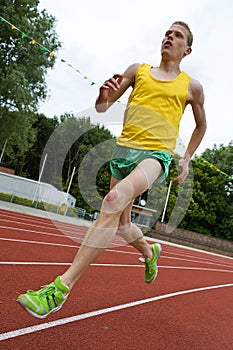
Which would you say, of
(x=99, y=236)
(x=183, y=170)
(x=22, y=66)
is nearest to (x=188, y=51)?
(x=183, y=170)

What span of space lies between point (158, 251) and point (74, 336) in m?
0.91

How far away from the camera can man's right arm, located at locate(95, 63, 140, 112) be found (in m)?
2.25

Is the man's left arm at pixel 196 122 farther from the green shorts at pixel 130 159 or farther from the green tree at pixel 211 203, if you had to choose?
the green tree at pixel 211 203

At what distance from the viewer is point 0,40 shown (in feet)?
62.3

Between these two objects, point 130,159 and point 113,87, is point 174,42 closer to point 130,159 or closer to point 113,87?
point 113,87

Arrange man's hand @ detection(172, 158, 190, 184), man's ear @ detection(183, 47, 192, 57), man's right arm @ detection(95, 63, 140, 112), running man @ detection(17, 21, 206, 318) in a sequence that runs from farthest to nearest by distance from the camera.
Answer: man's hand @ detection(172, 158, 190, 184), man's ear @ detection(183, 47, 192, 57), man's right arm @ detection(95, 63, 140, 112), running man @ detection(17, 21, 206, 318)

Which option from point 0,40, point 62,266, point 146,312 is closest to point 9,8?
point 0,40

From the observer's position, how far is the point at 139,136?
7.64 feet

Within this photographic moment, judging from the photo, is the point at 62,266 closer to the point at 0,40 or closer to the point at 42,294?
the point at 42,294

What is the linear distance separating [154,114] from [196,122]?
55 centimetres

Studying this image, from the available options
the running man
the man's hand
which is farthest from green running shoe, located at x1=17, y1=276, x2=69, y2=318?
the man's hand

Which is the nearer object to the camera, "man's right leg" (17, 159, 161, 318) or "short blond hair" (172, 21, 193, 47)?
"man's right leg" (17, 159, 161, 318)

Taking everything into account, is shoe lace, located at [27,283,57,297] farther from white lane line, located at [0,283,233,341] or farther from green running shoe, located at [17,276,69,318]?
white lane line, located at [0,283,233,341]

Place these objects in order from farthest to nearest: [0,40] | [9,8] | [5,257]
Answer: [0,40], [9,8], [5,257]
